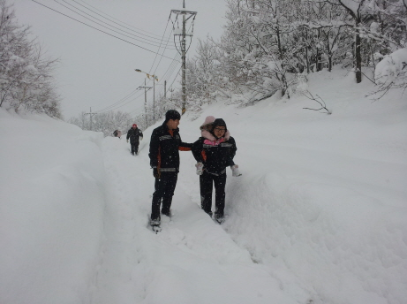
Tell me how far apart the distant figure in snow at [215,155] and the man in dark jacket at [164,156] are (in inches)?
16.5

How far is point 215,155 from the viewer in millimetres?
3930

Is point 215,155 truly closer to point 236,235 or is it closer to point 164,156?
point 164,156

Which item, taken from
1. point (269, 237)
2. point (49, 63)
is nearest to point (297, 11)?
point (269, 237)

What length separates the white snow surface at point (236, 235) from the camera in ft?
6.11

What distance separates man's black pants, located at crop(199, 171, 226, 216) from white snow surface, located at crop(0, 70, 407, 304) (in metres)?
0.23

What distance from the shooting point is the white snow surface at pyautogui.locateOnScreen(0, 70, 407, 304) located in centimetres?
186

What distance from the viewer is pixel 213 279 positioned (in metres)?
2.40

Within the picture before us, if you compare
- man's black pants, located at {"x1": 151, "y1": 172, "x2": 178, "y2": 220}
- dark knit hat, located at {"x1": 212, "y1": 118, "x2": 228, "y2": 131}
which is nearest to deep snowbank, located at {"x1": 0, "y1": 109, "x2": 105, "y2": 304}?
man's black pants, located at {"x1": 151, "y1": 172, "x2": 178, "y2": 220}

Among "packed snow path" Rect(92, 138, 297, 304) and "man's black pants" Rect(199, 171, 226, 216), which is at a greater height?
"man's black pants" Rect(199, 171, 226, 216)

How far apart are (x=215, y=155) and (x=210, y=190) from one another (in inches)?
26.6

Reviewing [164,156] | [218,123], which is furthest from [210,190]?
[218,123]

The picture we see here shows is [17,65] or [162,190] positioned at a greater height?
[17,65]

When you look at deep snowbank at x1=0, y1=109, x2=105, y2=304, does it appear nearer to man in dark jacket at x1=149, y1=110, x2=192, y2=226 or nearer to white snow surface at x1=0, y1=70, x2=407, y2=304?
white snow surface at x1=0, y1=70, x2=407, y2=304

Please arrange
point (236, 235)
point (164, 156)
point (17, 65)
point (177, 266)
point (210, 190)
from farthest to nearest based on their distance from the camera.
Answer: point (17, 65) → point (210, 190) → point (164, 156) → point (236, 235) → point (177, 266)
